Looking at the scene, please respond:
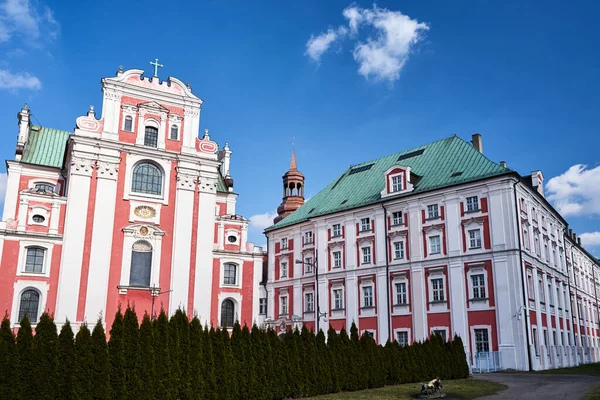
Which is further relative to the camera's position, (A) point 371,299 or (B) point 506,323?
(A) point 371,299

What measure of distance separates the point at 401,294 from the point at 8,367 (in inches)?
1202

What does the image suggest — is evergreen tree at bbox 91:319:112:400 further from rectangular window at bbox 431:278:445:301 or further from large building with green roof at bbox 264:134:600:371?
rectangular window at bbox 431:278:445:301

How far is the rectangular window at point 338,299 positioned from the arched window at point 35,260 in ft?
74.7

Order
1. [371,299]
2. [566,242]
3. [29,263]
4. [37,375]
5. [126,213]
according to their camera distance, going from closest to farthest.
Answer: [37,375]
[29,263]
[126,213]
[371,299]
[566,242]


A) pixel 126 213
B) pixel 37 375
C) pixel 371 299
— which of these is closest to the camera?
pixel 37 375

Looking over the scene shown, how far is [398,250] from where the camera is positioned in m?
41.5

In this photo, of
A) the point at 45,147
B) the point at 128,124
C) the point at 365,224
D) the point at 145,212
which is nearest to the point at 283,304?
the point at 365,224

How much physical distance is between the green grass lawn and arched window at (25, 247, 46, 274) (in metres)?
21.9

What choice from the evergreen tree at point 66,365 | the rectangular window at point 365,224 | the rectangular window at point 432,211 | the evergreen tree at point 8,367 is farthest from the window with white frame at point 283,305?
the evergreen tree at point 8,367

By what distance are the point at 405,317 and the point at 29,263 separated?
26.0 metres

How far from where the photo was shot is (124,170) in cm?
3666

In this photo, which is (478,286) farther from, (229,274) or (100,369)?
(100,369)

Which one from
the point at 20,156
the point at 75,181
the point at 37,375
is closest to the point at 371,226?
the point at 75,181

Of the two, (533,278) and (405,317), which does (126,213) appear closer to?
(405,317)
